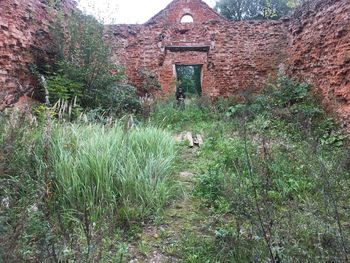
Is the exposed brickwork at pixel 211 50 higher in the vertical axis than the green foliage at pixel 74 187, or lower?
higher

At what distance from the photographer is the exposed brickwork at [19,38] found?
17.8 feet

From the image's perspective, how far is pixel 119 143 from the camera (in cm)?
357

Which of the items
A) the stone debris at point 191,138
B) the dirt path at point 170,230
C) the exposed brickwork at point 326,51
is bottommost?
the stone debris at point 191,138

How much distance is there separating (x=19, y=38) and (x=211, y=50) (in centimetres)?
607

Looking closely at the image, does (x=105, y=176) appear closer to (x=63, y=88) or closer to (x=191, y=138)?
(x=191, y=138)

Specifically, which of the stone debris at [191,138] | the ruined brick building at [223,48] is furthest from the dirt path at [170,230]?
the ruined brick building at [223,48]

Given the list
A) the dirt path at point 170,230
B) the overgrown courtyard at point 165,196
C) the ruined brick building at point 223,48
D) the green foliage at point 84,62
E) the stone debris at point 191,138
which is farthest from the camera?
the green foliage at point 84,62

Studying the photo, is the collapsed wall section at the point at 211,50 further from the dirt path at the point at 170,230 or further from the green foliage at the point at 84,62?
the dirt path at the point at 170,230

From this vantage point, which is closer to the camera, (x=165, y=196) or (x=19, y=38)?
(x=165, y=196)

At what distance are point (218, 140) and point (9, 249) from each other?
410 cm

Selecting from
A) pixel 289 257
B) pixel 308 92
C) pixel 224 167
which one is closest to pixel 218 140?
pixel 224 167

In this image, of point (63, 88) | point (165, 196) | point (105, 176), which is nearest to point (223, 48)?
point (63, 88)

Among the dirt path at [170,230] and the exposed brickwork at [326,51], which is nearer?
the dirt path at [170,230]

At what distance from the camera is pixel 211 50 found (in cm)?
998
